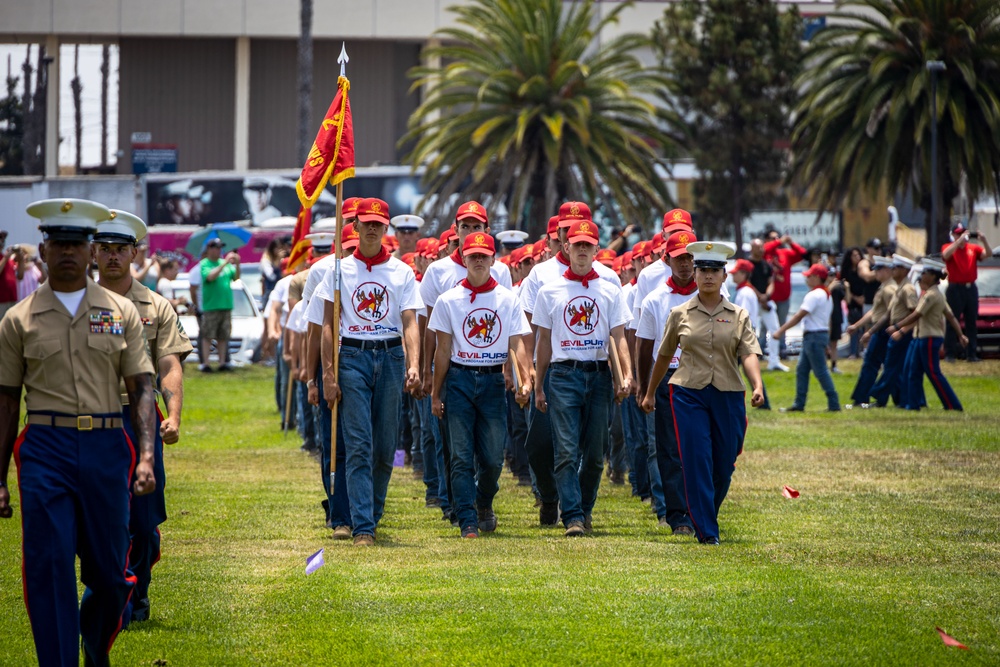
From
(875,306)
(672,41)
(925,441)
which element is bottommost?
(925,441)

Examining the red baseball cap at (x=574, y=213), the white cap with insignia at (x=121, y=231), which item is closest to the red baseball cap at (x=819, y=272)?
the red baseball cap at (x=574, y=213)

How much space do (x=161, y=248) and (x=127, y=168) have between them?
706 inches

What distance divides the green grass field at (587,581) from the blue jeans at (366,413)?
1.18 feet

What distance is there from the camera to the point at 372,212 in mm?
10328

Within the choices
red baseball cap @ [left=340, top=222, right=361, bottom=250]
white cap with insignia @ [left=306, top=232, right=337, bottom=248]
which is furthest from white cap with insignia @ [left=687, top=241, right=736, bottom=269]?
white cap with insignia @ [left=306, top=232, right=337, bottom=248]

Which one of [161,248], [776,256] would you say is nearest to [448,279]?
[776,256]

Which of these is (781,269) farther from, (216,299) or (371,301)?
(371,301)

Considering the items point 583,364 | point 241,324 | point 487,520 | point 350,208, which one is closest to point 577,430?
point 583,364

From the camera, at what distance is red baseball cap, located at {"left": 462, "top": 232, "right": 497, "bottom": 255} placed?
10.5 meters

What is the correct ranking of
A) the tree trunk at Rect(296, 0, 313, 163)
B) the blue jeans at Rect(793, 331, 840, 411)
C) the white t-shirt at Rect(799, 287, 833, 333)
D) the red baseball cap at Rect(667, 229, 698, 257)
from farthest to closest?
the tree trunk at Rect(296, 0, 313, 163) → the white t-shirt at Rect(799, 287, 833, 333) → the blue jeans at Rect(793, 331, 840, 411) → the red baseball cap at Rect(667, 229, 698, 257)

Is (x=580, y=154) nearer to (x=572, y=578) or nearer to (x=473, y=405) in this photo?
(x=473, y=405)

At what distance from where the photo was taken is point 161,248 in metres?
40.7

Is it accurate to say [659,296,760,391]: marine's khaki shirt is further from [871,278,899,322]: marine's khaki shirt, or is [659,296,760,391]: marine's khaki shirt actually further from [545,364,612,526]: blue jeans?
[871,278,899,322]: marine's khaki shirt

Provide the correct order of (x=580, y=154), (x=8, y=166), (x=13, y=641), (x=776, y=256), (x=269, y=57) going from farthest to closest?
(x=8, y=166) < (x=269, y=57) < (x=580, y=154) < (x=776, y=256) < (x=13, y=641)
